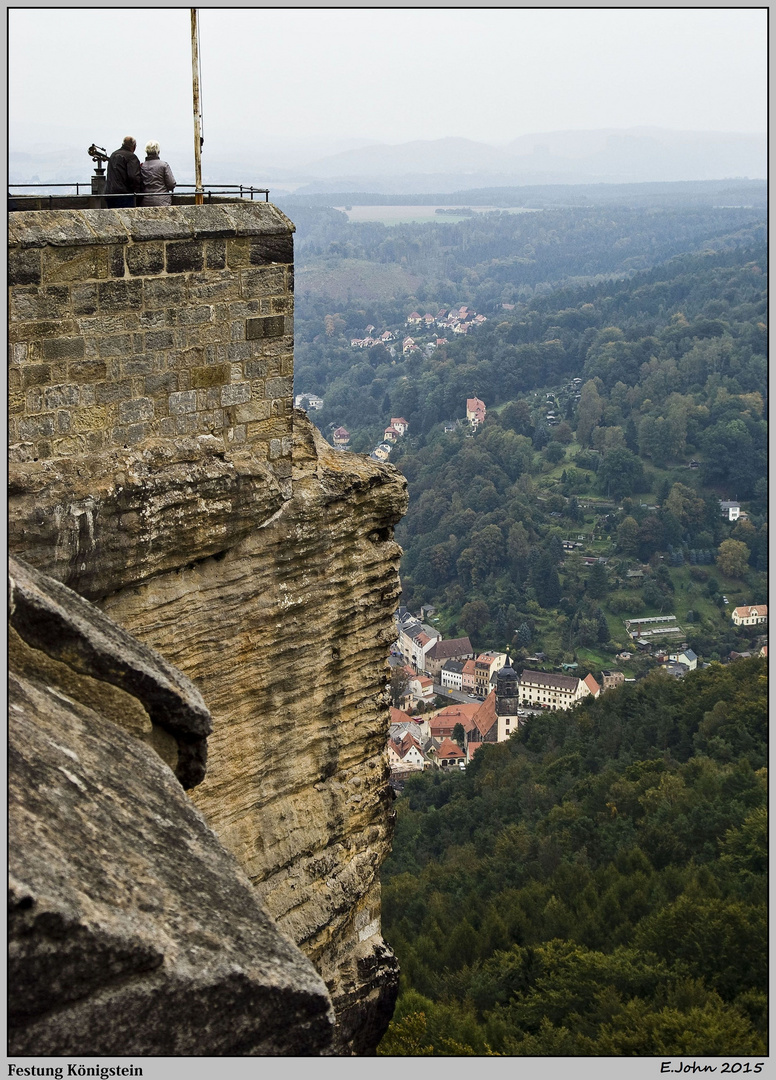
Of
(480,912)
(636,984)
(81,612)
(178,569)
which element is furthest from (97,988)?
(480,912)

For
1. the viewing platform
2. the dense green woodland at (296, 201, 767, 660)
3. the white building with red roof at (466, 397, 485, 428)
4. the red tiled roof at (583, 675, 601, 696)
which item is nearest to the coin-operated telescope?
the viewing platform

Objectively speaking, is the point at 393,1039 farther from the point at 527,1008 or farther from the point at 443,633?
the point at 443,633

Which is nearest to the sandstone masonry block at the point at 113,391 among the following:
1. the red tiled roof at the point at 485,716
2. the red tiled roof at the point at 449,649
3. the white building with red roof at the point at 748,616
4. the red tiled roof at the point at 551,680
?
the red tiled roof at the point at 485,716

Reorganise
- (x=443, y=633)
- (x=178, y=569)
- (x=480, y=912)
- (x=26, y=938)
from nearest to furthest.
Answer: (x=26, y=938) < (x=178, y=569) < (x=480, y=912) < (x=443, y=633)

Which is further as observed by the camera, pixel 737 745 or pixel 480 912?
pixel 737 745

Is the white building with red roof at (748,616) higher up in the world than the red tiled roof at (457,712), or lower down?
higher up

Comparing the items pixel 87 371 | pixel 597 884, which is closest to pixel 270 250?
pixel 87 371

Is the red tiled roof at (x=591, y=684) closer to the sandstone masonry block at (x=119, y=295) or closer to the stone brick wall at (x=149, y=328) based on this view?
the stone brick wall at (x=149, y=328)
